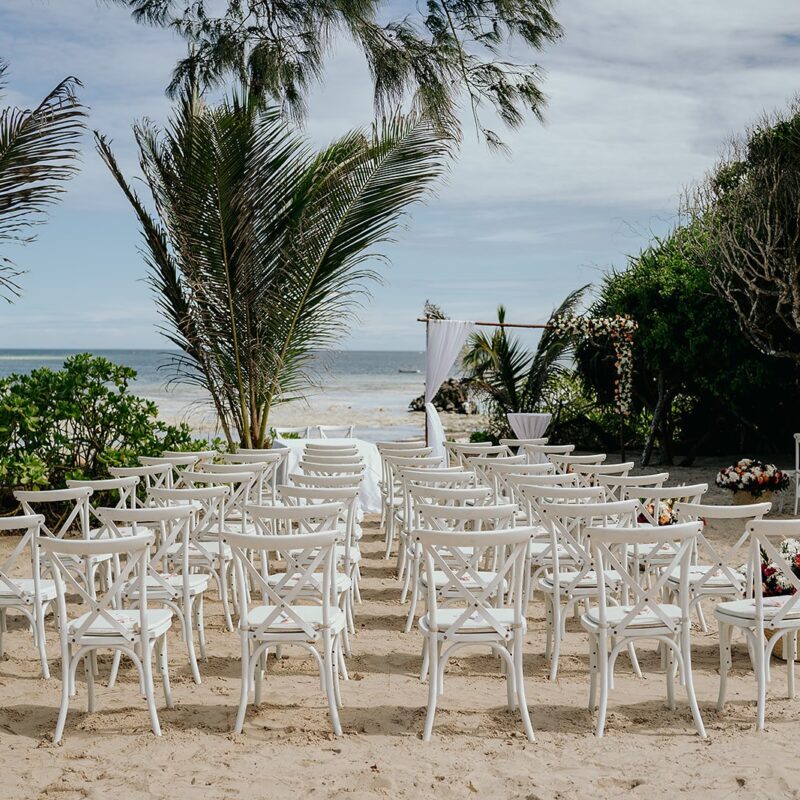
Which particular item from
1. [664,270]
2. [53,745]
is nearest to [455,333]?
[664,270]

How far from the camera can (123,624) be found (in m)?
4.07

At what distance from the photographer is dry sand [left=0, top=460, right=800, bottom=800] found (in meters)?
3.45

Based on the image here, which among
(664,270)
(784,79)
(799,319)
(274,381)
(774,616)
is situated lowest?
(774,616)

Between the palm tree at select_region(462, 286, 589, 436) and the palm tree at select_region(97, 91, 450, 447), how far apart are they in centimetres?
509

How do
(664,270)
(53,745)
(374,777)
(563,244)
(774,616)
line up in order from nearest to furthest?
(374,777) → (53,745) → (774,616) → (664,270) → (563,244)

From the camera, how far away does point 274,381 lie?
10070 mm

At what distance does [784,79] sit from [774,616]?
40.7 ft

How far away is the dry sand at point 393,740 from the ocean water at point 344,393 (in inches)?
209

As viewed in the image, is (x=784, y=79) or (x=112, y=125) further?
(x=784, y=79)

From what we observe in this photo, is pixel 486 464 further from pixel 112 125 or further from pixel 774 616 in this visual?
pixel 112 125

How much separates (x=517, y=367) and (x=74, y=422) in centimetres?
789

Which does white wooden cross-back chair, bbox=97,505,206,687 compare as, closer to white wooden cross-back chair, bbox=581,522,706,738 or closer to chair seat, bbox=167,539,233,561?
chair seat, bbox=167,539,233,561

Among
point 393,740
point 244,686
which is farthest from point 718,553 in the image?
point 244,686

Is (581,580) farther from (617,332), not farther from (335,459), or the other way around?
(617,332)
